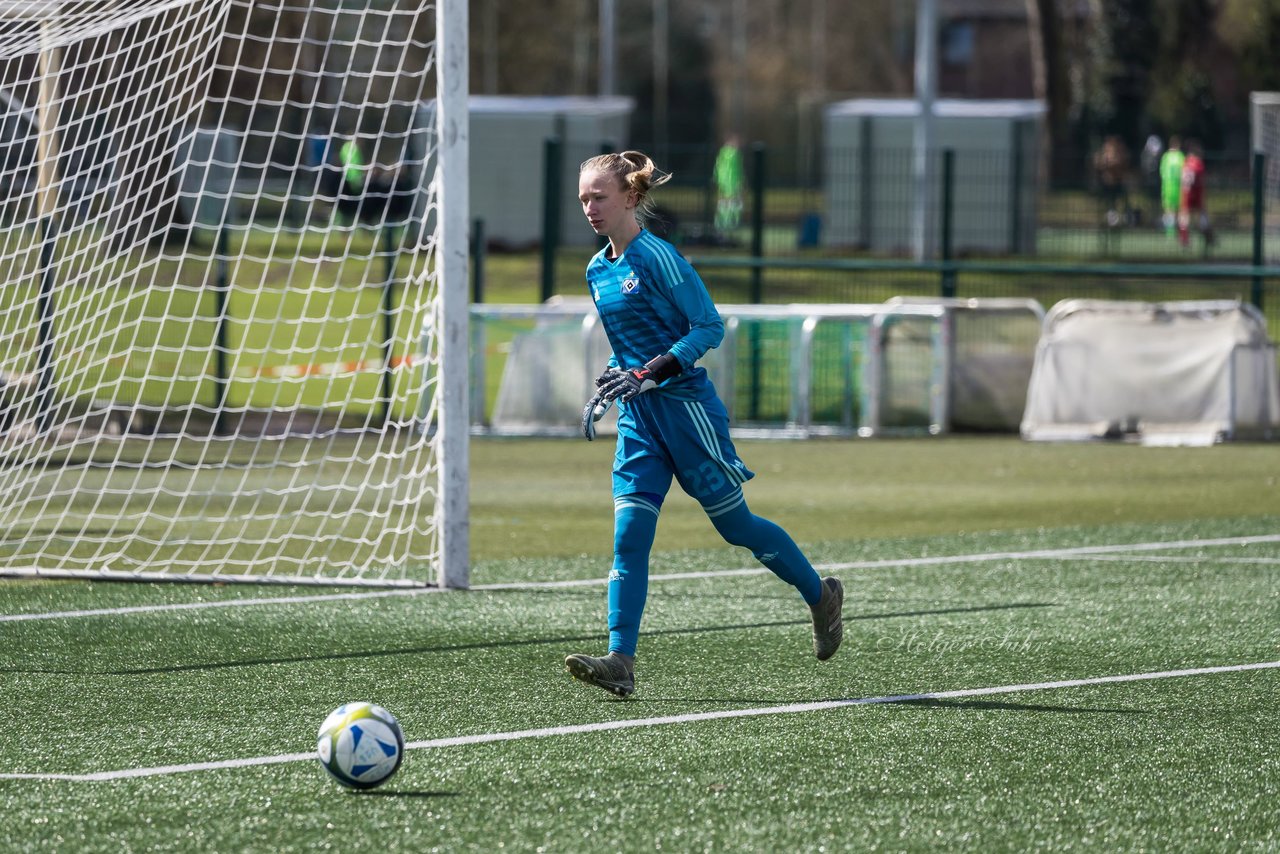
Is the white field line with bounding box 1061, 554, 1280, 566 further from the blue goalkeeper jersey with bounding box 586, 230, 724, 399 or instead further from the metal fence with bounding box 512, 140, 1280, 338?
the metal fence with bounding box 512, 140, 1280, 338

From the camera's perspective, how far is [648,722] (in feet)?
19.4

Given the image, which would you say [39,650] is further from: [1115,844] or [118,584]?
[1115,844]

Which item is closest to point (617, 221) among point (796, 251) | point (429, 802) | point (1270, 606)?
point (429, 802)

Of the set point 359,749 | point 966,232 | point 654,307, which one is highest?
point 966,232

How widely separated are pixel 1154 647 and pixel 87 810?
4125 millimetres

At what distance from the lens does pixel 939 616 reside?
8.04 meters

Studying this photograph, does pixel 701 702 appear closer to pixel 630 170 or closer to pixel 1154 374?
pixel 630 170

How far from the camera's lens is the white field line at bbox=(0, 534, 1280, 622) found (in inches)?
323

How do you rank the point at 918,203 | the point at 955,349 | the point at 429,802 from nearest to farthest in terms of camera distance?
the point at 429,802, the point at 955,349, the point at 918,203

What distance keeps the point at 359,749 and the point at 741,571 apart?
4699 mm

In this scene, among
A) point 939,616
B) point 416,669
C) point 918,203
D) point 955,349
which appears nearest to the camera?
point 416,669

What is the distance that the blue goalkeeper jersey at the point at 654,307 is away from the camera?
20.7 feet

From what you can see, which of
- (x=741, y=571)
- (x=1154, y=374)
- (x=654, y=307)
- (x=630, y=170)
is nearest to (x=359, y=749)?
(x=654, y=307)

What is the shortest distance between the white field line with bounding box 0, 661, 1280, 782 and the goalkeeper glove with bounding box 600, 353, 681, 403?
3.44ft
